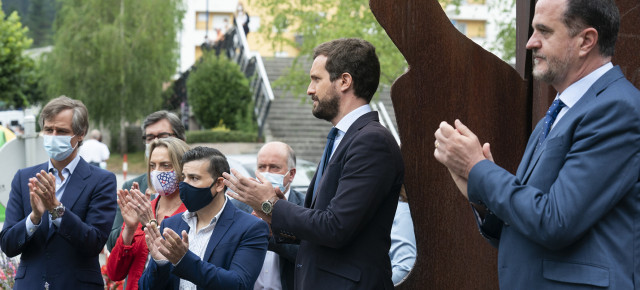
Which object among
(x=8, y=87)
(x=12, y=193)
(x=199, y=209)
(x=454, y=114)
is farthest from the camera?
(x=8, y=87)

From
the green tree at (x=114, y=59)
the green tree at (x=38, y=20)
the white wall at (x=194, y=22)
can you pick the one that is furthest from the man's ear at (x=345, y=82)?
the green tree at (x=38, y=20)

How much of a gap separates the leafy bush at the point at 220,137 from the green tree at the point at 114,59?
795 centimetres

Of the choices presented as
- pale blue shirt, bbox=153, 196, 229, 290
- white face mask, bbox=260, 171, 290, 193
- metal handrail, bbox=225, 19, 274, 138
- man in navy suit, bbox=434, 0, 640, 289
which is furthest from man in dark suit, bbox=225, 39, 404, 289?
metal handrail, bbox=225, 19, 274, 138

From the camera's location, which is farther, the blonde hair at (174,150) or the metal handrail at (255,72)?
the metal handrail at (255,72)

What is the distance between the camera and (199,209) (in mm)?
4281

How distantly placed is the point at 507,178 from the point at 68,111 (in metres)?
2.95

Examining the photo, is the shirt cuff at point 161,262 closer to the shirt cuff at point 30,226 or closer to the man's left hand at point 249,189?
the man's left hand at point 249,189

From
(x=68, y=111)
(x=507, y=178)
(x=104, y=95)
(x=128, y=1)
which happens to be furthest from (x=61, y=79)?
(x=507, y=178)

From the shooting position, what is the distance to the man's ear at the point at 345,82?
12.0 ft

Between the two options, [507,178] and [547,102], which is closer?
[507,178]

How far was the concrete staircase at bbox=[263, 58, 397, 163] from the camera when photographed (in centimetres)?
2295

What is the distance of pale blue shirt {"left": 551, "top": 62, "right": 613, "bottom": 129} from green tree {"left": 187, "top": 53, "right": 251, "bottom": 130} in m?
23.7

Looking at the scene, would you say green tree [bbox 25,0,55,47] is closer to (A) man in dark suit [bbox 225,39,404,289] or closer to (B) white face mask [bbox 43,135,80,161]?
(B) white face mask [bbox 43,135,80,161]

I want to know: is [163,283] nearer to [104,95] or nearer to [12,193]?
[12,193]
